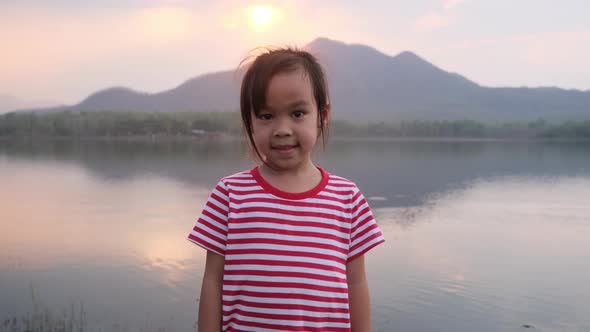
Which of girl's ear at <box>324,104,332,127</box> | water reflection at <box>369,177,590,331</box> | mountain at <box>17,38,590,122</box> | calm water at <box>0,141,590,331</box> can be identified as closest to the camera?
girl's ear at <box>324,104,332,127</box>

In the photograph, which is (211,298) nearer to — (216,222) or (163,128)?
(216,222)

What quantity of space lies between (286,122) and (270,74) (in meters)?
0.14

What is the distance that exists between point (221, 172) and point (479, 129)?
62.9m

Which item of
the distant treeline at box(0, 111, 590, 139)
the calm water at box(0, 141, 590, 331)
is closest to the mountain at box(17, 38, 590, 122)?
the distant treeline at box(0, 111, 590, 139)

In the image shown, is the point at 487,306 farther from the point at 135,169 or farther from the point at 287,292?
the point at 135,169

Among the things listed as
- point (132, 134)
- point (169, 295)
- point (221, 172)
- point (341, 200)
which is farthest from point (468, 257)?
point (132, 134)

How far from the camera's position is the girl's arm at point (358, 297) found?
158cm

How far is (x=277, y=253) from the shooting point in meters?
1.50

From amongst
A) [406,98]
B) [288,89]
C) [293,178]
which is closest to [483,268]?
[293,178]

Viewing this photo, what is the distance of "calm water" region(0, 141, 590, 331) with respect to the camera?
6402 millimetres

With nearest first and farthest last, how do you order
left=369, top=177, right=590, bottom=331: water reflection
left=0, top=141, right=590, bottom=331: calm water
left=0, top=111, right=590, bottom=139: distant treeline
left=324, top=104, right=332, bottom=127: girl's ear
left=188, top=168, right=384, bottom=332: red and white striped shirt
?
left=188, top=168, right=384, bottom=332: red and white striped shirt, left=324, top=104, right=332, bottom=127: girl's ear, left=0, top=141, right=590, bottom=331: calm water, left=369, top=177, right=590, bottom=331: water reflection, left=0, top=111, right=590, bottom=139: distant treeline

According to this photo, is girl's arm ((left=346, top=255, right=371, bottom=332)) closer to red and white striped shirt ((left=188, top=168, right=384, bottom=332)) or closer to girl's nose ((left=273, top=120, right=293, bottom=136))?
red and white striped shirt ((left=188, top=168, right=384, bottom=332))

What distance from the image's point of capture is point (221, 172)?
2370cm

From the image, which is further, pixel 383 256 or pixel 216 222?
pixel 383 256
